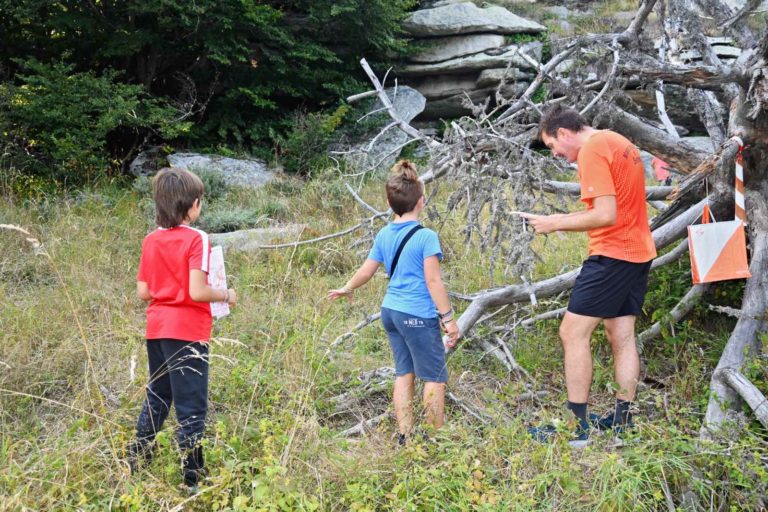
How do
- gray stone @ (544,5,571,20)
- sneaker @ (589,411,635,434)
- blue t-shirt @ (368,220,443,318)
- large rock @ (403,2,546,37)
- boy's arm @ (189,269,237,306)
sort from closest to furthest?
1. boy's arm @ (189,269,237,306)
2. blue t-shirt @ (368,220,443,318)
3. sneaker @ (589,411,635,434)
4. large rock @ (403,2,546,37)
5. gray stone @ (544,5,571,20)

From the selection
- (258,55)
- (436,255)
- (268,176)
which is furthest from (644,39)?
(258,55)

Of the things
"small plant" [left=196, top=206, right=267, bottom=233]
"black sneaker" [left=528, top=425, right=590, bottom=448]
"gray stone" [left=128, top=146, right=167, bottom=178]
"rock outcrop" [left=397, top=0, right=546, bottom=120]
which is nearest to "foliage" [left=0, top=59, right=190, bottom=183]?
"gray stone" [left=128, top=146, right=167, bottom=178]

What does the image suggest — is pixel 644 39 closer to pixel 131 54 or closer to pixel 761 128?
pixel 761 128

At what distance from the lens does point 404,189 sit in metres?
3.51

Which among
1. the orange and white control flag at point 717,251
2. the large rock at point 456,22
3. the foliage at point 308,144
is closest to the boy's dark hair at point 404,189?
the orange and white control flag at point 717,251

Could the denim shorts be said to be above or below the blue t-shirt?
below

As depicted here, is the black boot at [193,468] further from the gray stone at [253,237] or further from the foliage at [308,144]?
the foliage at [308,144]

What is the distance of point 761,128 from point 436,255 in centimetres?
241

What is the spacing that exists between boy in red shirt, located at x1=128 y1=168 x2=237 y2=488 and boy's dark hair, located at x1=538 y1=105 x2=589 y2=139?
1946 millimetres

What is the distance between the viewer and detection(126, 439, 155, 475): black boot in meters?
3.10

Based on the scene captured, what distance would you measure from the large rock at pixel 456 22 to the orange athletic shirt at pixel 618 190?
10.7m

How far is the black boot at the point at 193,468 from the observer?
10.1 ft

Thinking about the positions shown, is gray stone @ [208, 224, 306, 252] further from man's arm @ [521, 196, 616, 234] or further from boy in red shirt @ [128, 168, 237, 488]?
man's arm @ [521, 196, 616, 234]

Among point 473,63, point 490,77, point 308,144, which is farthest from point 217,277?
point 473,63
